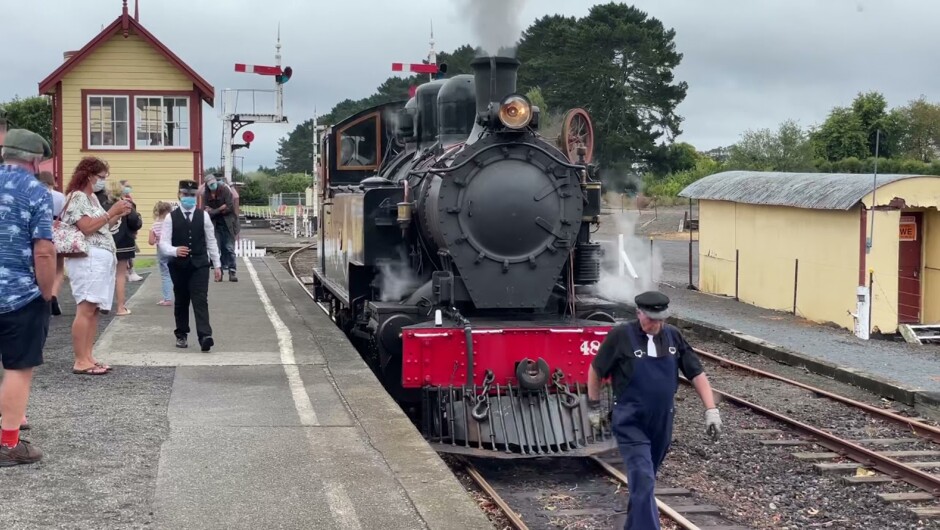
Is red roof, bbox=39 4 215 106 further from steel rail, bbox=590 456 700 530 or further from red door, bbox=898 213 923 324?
steel rail, bbox=590 456 700 530

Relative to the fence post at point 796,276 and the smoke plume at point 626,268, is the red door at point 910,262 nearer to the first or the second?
the fence post at point 796,276

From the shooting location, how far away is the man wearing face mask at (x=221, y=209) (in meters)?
14.7

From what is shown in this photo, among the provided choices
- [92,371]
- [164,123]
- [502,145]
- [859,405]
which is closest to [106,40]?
[164,123]

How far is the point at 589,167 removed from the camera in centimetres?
836

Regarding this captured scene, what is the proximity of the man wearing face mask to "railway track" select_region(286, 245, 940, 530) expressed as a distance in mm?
8067

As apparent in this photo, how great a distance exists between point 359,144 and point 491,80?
13.5ft

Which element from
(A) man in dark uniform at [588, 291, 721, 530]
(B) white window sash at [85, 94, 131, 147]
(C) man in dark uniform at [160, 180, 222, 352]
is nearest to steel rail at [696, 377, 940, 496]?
(A) man in dark uniform at [588, 291, 721, 530]

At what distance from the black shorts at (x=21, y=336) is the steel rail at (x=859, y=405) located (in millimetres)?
6048

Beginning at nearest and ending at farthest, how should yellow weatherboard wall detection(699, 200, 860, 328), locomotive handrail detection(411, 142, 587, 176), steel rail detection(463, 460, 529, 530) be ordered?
steel rail detection(463, 460, 529, 530), locomotive handrail detection(411, 142, 587, 176), yellow weatherboard wall detection(699, 200, 860, 328)

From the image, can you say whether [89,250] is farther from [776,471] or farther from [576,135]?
[776,471]

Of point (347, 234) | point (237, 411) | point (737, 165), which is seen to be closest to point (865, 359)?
point (347, 234)

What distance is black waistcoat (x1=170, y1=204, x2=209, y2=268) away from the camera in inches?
346

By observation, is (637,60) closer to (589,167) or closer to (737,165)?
(737,165)

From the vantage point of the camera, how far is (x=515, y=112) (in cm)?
770
